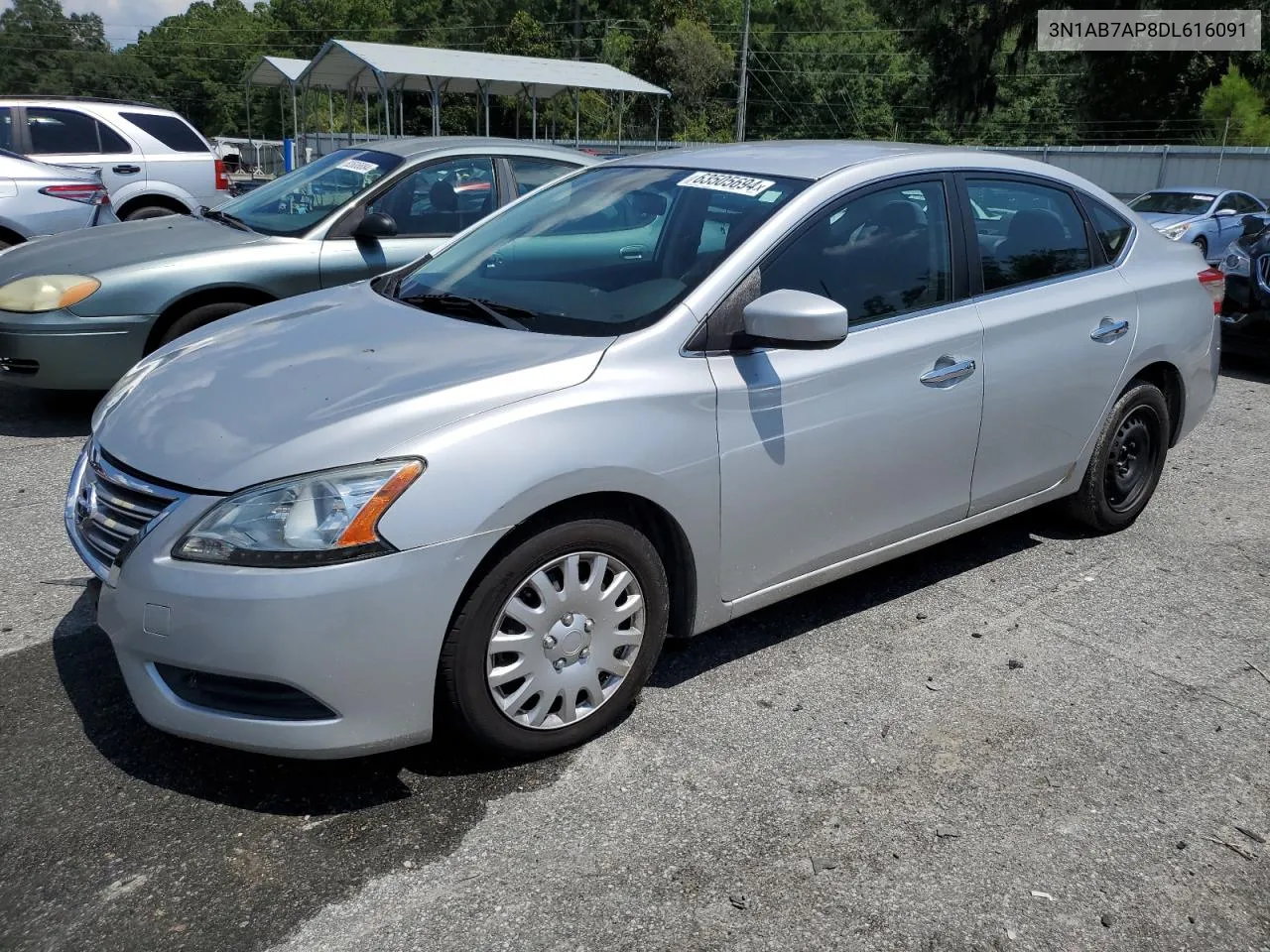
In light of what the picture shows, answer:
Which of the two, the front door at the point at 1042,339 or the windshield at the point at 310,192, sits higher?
the windshield at the point at 310,192

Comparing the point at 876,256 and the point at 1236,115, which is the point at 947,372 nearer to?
the point at 876,256

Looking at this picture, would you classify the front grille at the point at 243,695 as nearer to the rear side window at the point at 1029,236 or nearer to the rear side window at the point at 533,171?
the rear side window at the point at 1029,236

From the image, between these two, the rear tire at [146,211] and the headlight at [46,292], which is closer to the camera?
the headlight at [46,292]

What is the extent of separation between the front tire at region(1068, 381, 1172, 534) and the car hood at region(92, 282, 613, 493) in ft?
8.58

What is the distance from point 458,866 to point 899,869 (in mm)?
1077

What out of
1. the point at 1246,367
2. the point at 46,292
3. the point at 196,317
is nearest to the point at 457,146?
the point at 196,317

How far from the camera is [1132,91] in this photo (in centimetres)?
4438

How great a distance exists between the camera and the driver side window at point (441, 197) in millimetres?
6723

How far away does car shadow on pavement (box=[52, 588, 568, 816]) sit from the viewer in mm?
2934

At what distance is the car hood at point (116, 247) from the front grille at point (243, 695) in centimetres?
398

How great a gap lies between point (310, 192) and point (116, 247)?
3.90ft

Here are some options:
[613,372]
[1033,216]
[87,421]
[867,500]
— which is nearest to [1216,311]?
[1033,216]

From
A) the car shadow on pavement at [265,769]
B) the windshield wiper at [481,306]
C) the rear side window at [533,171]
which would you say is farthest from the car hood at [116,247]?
the car shadow on pavement at [265,769]

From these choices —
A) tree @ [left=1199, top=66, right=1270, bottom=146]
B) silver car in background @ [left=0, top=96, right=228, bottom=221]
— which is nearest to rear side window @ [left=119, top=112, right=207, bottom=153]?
silver car in background @ [left=0, top=96, right=228, bottom=221]
